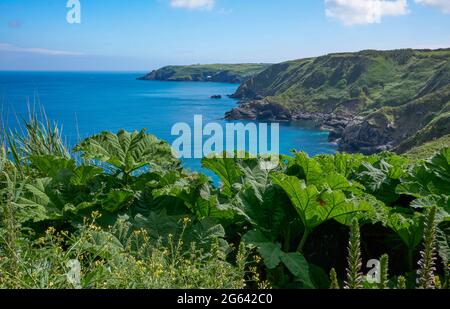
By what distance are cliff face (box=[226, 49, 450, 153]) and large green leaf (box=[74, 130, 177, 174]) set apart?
8355 cm

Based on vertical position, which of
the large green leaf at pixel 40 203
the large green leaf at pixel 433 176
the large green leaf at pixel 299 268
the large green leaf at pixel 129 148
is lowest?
the large green leaf at pixel 299 268

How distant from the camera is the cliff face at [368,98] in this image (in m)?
108

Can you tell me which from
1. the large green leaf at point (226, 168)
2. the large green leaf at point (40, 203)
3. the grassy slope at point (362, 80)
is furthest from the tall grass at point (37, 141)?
the grassy slope at point (362, 80)

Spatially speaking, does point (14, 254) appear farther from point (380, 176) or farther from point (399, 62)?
point (399, 62)

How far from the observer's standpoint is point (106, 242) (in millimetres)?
3258

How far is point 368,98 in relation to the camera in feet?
497

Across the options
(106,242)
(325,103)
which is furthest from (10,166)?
(325,103)

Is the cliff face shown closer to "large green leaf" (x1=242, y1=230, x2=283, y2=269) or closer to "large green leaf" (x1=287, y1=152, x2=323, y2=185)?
"large green leaf" (x1=287, y1=152, x2=323, y2=185)

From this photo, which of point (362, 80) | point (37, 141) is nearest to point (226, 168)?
point (37, 141)

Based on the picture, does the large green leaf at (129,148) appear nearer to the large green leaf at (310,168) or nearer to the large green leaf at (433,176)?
the large green leaf at (310,168)

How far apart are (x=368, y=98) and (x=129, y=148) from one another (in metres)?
154

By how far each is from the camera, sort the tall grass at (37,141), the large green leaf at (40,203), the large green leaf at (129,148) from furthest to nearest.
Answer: the tall grass at (37,141), the large green leaf at (129,148), the large green leaf at (40,203)

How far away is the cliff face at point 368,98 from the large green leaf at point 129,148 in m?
83.6

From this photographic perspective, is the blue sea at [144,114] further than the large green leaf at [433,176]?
Yes
